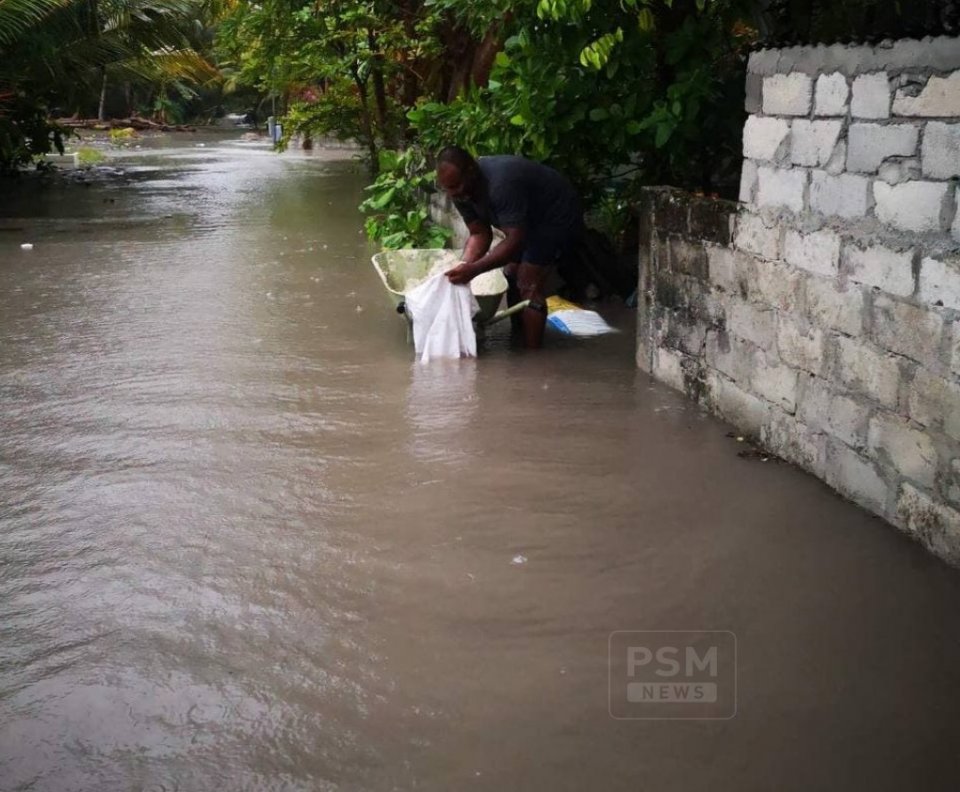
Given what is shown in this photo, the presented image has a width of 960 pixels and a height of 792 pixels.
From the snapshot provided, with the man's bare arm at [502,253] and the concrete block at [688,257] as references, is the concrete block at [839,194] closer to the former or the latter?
the concrete block at [688,257]

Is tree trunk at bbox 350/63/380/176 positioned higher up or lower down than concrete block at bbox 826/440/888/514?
higher up

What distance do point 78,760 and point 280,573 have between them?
1.10 metres

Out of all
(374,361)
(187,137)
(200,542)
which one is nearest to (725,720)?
(200,542)

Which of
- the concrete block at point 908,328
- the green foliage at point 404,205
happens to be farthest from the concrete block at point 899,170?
the green foliage at point 404,205

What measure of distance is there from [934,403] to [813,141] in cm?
132

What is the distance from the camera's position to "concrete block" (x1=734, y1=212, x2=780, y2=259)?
466 centimetres

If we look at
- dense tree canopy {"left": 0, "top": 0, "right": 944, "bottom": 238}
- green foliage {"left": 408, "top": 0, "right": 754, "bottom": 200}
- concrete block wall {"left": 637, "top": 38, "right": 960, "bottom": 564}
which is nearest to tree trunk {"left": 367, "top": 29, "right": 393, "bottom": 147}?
dense tree canopy {"left": 0, "top": 0, "right": 944, "bottom": 238}

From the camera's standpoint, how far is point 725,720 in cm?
287

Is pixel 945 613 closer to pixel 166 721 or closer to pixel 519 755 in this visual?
pixel 519 755

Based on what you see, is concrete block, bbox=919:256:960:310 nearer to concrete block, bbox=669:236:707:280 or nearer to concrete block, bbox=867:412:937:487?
concrete block, bbox=867:412:937:487

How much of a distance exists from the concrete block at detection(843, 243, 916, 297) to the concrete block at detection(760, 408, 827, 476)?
72 cm

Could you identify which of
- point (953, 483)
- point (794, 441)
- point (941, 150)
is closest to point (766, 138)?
point (941, 150)

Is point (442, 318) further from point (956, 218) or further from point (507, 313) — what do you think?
point (956, 218)

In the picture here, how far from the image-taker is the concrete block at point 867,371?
3.88 metres
